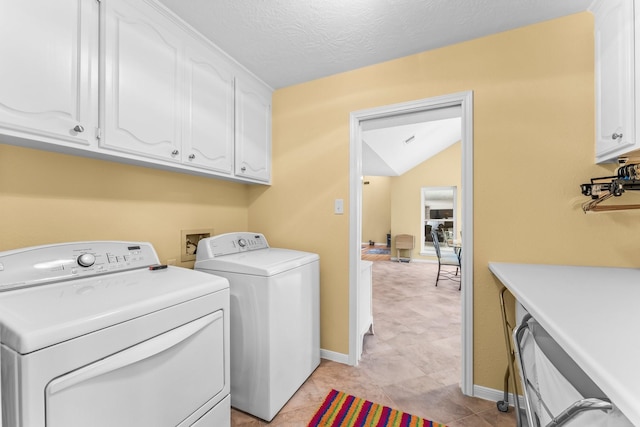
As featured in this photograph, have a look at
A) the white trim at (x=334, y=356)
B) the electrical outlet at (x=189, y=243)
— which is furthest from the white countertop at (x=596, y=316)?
the electrical outlet at (x=189, y=243)

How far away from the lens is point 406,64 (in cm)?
187

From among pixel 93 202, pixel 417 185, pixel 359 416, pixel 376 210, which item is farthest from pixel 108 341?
pixel 376 210

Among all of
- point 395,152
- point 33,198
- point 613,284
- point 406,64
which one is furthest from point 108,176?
point 395,152

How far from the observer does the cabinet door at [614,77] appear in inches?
45.2

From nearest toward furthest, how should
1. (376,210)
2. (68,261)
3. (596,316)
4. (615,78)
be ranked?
1. (596,316)
2. (68,261)
3. (615,78)
4. (376,210)

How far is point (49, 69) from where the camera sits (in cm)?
100

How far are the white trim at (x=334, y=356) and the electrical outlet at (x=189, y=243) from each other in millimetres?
1268

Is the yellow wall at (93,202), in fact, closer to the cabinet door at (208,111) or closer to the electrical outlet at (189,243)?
the electrical outlet at (189,243)

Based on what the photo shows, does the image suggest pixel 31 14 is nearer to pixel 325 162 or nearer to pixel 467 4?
pixel 325 162

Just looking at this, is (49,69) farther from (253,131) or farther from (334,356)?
(334,356)

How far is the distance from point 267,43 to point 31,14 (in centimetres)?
110

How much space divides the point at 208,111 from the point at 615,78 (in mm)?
2180

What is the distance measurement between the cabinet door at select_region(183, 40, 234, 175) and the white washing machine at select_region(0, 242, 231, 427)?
27.1 inches

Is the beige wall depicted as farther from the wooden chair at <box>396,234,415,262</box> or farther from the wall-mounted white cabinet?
the wall-mounted white cabinet
